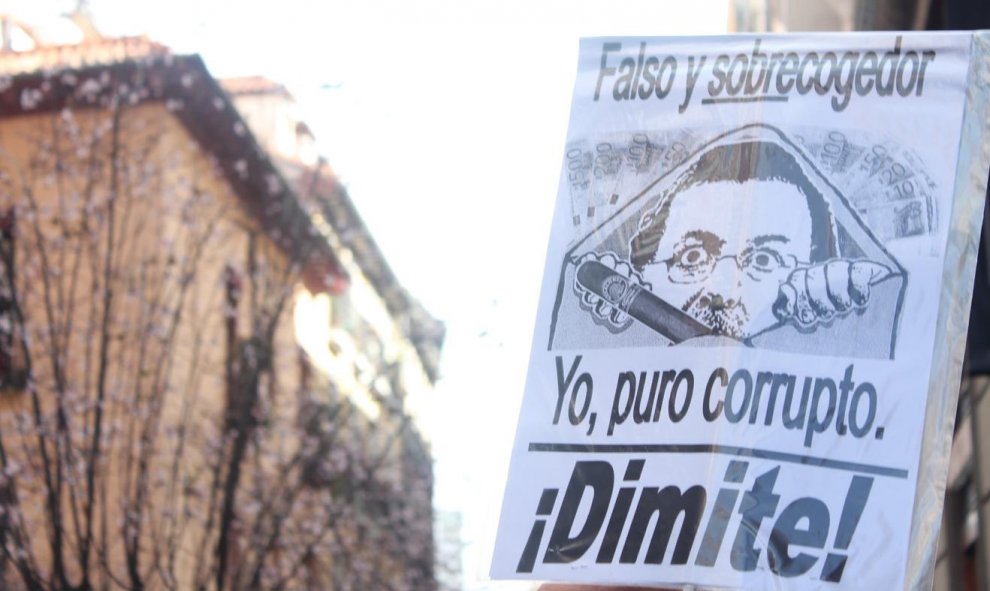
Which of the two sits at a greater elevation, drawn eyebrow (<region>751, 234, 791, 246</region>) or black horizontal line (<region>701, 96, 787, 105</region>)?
black horizontal line (<region>701, 96, 787, 105</region>)

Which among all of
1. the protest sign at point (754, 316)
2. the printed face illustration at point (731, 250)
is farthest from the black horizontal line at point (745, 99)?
the printed face illustration at point (731, 250)

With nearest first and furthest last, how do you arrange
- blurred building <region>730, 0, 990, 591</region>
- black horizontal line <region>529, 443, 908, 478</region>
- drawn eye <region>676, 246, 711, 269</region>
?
black horizontal line <region>529, 443, 908, 478</region>, drawn eye <region>676, 246, 711, 269</region>, blurred building <region>730, 0, 990, 591</region>

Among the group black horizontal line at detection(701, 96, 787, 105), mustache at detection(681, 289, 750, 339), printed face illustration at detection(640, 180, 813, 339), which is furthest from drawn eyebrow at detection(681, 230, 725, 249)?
black horizontal line at detection(701, 96, 787, 105)

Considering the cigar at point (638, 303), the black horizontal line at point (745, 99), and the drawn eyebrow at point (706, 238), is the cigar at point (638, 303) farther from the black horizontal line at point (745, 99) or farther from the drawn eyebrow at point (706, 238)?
the black horizontal line at point (745, 99)

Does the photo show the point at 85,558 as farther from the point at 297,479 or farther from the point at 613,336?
the point at 613,336

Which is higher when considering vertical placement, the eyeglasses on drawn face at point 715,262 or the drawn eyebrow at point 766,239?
the drawn eyebrow at point 766,239

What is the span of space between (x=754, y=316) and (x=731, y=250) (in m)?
0.16

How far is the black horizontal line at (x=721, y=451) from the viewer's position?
8.82 feet

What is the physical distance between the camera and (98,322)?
15453 mm

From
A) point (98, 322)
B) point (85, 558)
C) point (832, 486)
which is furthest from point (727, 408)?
point (98, 322)

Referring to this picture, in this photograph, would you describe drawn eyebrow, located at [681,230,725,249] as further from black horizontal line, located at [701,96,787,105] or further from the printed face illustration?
black horizontal line, located at [701,96,787,105]

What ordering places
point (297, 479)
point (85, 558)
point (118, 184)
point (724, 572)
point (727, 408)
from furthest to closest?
→ point (118, 184) → point (297, 479) → point (85, 558) → point (727, 408) → point (724, 572)

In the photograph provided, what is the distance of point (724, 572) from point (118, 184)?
47.4 feet

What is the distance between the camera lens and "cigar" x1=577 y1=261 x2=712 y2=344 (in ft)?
9.71
